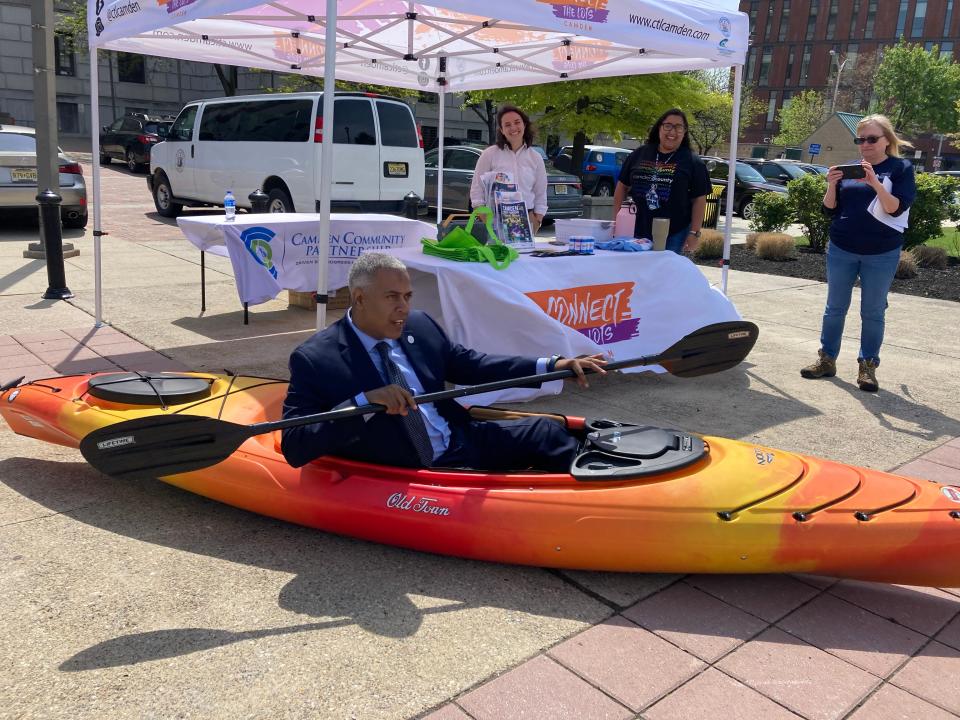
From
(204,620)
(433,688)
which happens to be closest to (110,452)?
(204,620)

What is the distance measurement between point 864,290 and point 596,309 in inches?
77.6

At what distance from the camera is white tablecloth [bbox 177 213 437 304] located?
253 inches

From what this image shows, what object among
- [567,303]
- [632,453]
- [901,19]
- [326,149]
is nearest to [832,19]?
[901,19]

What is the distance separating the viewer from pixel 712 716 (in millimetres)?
2354

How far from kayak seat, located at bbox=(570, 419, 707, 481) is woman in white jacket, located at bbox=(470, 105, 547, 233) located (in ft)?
10.5

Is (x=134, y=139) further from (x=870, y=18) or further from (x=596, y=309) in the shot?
(x=870, y=18)

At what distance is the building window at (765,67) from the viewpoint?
80500 millimetres

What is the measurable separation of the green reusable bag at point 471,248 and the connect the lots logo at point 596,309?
33 cm

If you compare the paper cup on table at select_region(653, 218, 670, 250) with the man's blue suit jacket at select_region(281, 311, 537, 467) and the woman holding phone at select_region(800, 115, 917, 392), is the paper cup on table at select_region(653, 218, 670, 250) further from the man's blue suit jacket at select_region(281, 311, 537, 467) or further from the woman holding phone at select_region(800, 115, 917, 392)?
the man's blue suit jacket at select_region(281, 311, 537, 467)

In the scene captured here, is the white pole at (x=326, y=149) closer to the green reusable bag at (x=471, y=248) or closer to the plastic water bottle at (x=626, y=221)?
the green reusable bag at (x=471, y=248)

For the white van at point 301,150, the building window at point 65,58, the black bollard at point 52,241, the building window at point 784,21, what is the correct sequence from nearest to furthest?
the black bollard at point 52,241
the white van at point 301,150
the building window at point 65,58
the building window at point 784,21

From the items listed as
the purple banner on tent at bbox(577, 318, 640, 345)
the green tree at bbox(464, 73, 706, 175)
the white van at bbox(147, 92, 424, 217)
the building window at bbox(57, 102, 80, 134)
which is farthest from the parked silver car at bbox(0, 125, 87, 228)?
the building window at bbox(57, 102, 80, 134)

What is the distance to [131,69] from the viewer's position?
36.7 meters

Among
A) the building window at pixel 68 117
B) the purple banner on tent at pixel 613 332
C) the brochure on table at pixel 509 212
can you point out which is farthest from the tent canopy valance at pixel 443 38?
the building window at pixel 68 117
